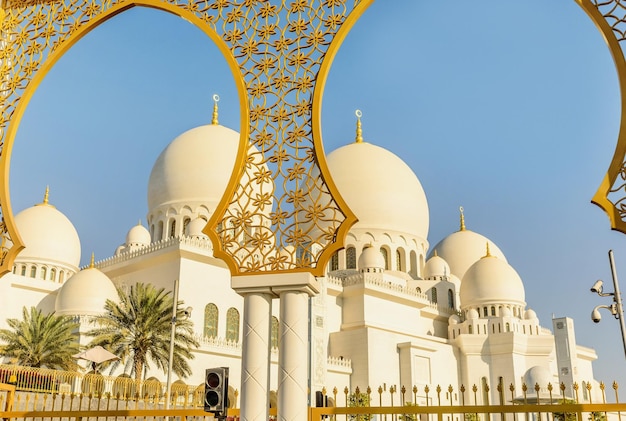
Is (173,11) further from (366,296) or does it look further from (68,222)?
(68,222)

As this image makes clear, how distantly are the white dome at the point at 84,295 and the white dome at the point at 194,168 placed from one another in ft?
22.1

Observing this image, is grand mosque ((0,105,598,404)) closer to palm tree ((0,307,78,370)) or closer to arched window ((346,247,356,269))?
arched window ((346,247,356,269))

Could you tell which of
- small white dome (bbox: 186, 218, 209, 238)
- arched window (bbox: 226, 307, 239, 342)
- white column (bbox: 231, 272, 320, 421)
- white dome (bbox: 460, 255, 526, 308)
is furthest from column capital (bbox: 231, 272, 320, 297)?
white dome (bbox: 460, 255, 526, 308)

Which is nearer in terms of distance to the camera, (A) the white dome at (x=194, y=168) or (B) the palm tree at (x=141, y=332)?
(B) the palm tree at (x=141, y=332)

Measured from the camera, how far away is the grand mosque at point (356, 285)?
988 inches

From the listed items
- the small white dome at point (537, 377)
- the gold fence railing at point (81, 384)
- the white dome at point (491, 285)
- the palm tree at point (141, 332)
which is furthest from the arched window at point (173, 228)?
the small white dome at point (537, 377)

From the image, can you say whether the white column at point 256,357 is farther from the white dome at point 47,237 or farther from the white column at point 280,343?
the white dome at point 47,237

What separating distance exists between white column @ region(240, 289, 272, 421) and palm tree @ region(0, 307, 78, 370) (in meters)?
15.0

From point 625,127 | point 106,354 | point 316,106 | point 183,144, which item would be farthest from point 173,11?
point 183,144

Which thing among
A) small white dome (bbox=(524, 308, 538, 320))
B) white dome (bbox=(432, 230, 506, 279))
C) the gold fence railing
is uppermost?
white dome (bbox=(432, 230, 506, 279))

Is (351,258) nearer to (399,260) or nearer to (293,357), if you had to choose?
(399,260)

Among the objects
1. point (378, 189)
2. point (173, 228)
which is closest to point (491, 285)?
point (378, 189)

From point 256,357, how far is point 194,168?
81.6ft

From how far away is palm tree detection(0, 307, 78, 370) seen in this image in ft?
64.0
